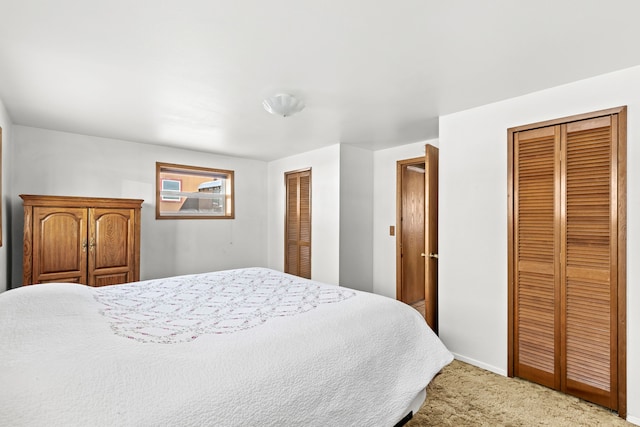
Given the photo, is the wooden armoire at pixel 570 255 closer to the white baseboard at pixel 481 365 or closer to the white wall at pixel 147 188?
the white baseboard at pixel 481 365

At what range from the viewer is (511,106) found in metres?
2.67

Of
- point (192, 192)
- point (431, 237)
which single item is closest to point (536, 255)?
point (431, 237)

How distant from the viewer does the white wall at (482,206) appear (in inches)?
92.4

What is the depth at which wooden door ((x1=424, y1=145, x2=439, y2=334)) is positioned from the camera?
3070 millimetres

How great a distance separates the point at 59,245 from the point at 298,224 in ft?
9.81

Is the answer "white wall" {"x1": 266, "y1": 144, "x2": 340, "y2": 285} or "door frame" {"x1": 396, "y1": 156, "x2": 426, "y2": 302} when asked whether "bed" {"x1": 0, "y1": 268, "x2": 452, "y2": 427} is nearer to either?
"white wall" {"x1": 266, "y1": 144, "x2": 340, "y2": 285}

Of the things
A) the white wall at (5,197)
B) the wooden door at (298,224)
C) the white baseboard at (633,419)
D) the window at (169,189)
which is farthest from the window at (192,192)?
the white baseboard at (633,419)

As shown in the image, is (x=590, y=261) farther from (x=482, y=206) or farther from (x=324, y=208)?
(x=324, y=208)

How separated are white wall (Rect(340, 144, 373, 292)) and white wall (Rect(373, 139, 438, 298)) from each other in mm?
77

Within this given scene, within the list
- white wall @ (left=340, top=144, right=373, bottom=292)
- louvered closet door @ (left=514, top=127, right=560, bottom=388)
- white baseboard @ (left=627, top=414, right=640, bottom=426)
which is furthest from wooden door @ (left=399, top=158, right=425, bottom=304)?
white baseboard @ (left=627, top=414, right=640, bottom=426)

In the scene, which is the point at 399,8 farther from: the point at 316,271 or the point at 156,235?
the point at 156,235

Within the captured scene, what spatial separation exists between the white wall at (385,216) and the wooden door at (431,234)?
1.24m

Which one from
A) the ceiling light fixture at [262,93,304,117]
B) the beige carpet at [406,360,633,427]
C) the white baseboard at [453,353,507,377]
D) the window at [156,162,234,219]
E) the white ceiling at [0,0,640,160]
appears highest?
the white ceiling at [0,0,640,160]

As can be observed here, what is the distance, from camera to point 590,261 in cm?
228
